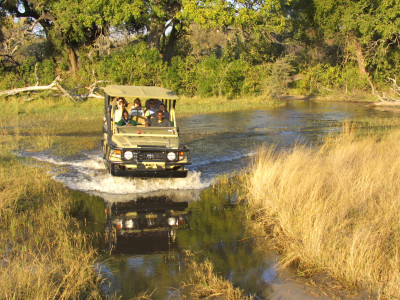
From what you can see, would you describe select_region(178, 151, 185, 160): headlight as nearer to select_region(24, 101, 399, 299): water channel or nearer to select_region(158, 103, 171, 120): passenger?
select_region(24, 101, 399, 299): water channel

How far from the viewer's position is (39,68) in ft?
102

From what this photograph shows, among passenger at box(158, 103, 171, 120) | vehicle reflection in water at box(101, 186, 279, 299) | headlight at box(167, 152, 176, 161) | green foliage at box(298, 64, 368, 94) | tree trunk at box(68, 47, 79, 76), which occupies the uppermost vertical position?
tree trunk at box(68, 47, 79, 76)

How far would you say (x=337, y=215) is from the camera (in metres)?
6.98

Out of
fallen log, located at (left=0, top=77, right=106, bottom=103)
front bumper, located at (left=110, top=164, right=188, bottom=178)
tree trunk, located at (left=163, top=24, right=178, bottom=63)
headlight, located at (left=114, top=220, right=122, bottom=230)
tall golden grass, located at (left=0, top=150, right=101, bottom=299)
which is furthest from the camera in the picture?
tree trunk, located at (left=163, top=24, right=178, bottom=63)

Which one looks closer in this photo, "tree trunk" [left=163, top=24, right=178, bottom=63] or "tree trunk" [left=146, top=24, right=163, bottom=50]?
"tree trunk" [left=146, top=24, right=163, bottom=50]

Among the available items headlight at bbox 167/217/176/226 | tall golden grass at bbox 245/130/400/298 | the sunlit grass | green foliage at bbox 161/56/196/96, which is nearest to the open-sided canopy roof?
tall golden grass at bbox 245/130/400/298

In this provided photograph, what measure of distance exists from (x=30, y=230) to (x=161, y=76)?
78.3 feet

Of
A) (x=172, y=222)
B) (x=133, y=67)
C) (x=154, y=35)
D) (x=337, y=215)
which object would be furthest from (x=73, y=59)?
(x=337, y=215)

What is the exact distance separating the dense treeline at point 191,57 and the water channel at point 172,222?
14.2m

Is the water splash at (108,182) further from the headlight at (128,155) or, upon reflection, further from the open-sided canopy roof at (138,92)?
the open-sided canopy roof at (138,92)

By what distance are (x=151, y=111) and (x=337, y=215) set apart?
222 inches

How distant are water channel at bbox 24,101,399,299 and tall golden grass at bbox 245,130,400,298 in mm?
492

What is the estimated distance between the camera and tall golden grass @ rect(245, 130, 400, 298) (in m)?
5.66

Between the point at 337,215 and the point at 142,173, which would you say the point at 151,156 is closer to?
the point at 142,173
